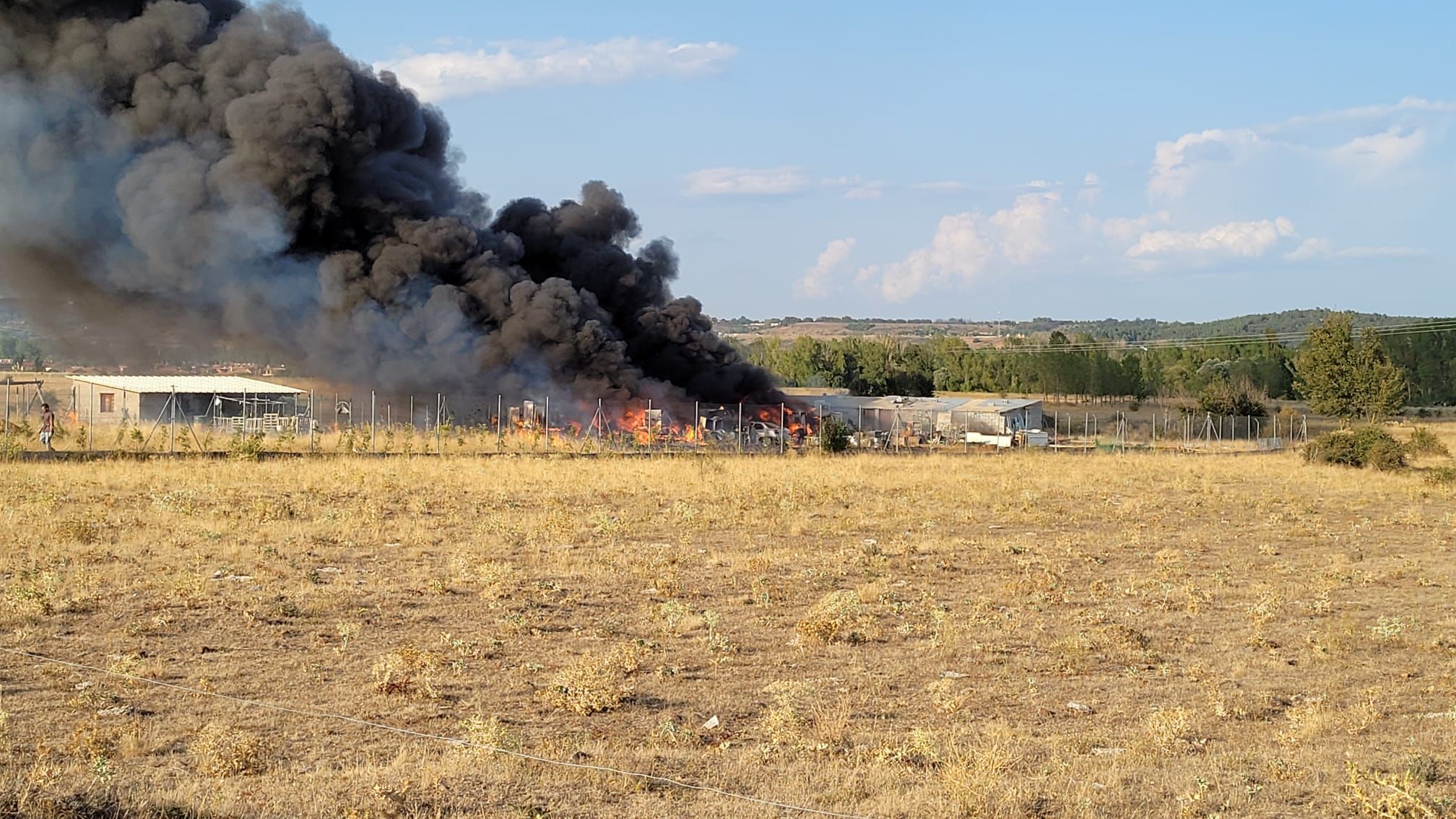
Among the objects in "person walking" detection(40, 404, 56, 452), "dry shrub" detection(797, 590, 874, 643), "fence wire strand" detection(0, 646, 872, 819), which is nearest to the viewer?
"fence wire strand" detection(0, 646, 872, 819)

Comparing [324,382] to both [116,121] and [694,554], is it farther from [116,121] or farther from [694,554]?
[694,554]

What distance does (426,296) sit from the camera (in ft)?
192

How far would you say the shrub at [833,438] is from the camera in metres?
55.4

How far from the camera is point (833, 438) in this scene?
183 feet

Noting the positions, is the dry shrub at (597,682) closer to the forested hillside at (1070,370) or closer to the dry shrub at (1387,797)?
the dry shrub at (1387,797)

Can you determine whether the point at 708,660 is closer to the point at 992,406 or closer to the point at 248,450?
the point at 248,450

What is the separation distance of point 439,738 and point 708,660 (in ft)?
14.6

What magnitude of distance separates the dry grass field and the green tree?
45.6m

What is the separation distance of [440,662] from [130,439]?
4003 cm

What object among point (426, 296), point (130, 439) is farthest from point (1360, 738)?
point (426, 296)

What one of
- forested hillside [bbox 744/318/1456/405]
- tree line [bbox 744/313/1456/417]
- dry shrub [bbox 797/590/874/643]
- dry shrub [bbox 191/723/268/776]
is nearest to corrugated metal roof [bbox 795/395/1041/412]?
forested hillside [bbox 744/318/1456/405]

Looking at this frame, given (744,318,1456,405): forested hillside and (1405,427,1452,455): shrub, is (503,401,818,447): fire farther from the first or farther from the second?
(744,318,1456,405): forested hillside

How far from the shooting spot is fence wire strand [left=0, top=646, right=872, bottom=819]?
30.9 ft

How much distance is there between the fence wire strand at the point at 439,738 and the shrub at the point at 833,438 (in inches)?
1694
